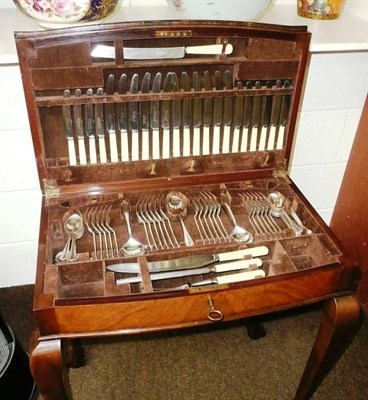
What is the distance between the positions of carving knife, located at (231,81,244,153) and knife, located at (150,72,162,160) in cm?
16

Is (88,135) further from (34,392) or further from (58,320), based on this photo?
A: (34,392)

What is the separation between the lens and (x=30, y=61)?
2.56 feet

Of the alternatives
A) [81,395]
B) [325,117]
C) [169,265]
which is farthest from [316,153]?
[81,395]

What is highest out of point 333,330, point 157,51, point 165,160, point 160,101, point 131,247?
point 157,51

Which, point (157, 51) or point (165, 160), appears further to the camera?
point (165, 160)

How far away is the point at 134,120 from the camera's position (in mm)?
906

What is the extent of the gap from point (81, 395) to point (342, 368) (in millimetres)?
744

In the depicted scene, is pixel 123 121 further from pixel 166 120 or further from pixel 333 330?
pixel 333 330

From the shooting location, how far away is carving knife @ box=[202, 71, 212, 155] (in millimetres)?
885

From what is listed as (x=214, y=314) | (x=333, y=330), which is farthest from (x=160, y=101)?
(x=333, y=330)

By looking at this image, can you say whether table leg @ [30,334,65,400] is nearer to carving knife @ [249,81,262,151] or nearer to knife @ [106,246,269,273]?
knife @ [106,246,269,273]

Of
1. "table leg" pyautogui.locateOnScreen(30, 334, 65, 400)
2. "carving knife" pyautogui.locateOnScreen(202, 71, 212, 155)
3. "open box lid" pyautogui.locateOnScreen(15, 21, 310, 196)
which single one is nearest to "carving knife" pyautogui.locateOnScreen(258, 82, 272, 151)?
"open box lid" pyautogui.locateOnScreen(15, 21, 310, 196)

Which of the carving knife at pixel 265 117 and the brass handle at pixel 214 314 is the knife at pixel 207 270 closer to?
the brass handle at pixel 214 314

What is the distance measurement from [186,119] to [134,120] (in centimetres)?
11
